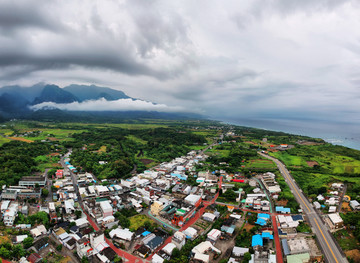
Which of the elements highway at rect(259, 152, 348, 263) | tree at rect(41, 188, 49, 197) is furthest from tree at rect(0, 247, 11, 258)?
highway at rect(259, 152, 348, 263)

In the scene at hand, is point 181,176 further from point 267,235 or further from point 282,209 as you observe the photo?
point 267,235

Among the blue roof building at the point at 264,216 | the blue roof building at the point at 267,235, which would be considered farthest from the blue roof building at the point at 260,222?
the blue roof building at the point at 267,235

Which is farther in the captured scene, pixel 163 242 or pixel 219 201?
pixel 219 201

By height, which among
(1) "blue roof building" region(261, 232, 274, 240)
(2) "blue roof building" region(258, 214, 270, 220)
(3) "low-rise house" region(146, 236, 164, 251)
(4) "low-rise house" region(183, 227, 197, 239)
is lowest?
(3) "low-rise house" region(146, 236, 164, 251)

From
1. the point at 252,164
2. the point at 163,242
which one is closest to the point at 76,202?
the point at 163,242

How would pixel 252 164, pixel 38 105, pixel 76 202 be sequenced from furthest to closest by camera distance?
pixel 38 105 < pixel 252 164 < pixel 76 202

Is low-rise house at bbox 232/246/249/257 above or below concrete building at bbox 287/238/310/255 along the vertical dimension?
below

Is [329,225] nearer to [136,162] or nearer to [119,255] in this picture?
[119,255]

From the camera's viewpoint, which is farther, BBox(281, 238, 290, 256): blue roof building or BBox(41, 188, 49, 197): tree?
BBox(41, 188, 49, 197): tree

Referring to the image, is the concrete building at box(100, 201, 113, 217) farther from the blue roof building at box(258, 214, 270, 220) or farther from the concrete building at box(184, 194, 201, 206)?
the blue roof building at box(258, 214, 270, 220)
